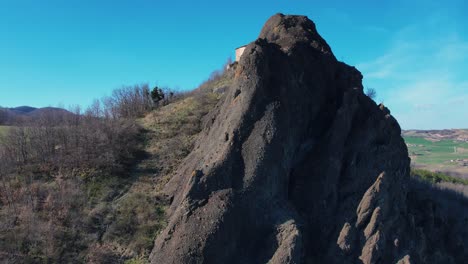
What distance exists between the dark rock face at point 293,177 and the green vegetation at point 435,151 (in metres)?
117

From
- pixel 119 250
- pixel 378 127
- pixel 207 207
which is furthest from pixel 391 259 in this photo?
pixel 119 250

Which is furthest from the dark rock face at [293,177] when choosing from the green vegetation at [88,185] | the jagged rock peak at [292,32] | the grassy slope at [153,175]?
the green vegetation at [88,185]

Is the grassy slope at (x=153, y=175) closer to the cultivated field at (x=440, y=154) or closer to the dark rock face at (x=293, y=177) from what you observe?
the dark rock face at (x=293, y=177)

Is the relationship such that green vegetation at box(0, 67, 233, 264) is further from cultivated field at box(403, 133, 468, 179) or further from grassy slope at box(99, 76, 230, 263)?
cultivated field at box(403, 133, 468, 179)

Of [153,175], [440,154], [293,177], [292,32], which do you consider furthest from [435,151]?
[153,175]

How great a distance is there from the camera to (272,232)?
1517cm

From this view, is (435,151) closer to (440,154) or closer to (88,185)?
(440,154)

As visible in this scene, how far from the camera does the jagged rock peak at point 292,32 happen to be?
22.7 m

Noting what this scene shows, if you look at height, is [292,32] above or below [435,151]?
above

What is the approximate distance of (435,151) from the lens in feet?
492

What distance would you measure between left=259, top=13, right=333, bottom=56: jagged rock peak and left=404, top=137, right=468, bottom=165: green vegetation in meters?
115

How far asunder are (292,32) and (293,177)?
420 inches

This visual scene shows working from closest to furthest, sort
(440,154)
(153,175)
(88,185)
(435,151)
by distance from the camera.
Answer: (88,185), (153,175), (440,154), (435,151)

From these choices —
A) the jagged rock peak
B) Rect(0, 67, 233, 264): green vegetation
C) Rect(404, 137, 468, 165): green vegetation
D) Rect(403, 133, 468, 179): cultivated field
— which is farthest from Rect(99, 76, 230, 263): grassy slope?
Rect(404, 137, 468, 165): green vegetation
